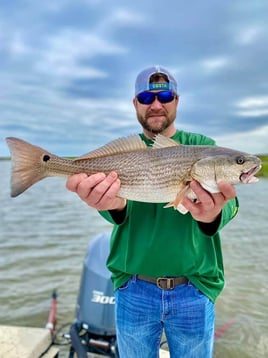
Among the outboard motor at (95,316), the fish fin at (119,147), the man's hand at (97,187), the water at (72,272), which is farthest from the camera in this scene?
the water at (72,272)

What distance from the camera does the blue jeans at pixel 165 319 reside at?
3113 millimetres

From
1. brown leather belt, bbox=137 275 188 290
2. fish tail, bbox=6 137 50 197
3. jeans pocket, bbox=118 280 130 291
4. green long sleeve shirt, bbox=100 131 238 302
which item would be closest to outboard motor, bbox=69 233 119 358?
jeans pocket, bbox=118 280 130 291

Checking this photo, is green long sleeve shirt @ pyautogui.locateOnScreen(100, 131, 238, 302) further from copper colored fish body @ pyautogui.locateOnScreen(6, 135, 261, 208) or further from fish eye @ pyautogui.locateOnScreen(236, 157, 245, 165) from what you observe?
fish eye @ pyautogui.locateOnScreen(236, 157, 245, 165)

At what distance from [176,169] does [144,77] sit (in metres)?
0.99

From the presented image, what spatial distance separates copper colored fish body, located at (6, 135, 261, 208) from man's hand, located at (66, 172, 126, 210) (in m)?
0.08

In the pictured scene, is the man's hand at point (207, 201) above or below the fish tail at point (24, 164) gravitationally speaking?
below

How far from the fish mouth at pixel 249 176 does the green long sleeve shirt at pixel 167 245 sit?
0.37m

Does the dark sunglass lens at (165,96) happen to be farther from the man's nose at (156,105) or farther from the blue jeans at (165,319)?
the blue jeans at (165,319)

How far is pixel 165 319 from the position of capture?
3.15 m

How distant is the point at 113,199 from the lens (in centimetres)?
297

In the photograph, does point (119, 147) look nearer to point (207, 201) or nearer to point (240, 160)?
point (207, 201)

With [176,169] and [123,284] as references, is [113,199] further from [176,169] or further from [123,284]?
[123,284]

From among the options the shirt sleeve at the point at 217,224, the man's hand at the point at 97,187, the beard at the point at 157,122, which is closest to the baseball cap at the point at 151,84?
the beard at the point at 157,122

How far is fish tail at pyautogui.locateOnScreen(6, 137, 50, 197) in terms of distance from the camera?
2941 millimetres
